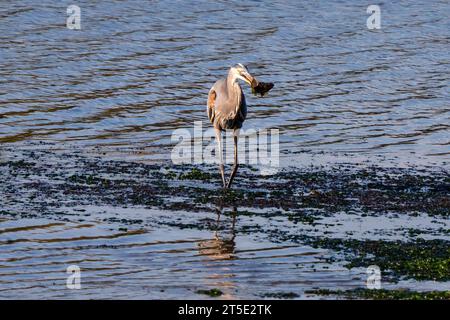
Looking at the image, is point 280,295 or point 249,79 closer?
point 280,295

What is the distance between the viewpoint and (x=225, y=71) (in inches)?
858

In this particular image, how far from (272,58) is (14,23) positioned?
18.3 feet

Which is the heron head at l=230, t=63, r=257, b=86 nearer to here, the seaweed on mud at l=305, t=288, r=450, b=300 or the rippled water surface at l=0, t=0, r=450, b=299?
the rippled water surface at l=0, t=0, r=450, b=299

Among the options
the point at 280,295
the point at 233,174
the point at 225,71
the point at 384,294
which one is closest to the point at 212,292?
the point at 280,295

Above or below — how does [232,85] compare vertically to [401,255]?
above

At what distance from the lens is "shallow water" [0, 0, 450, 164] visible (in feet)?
57.7

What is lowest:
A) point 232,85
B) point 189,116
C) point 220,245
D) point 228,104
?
point 220,245

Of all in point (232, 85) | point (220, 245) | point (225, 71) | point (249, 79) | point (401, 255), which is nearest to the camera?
point (401, 255)

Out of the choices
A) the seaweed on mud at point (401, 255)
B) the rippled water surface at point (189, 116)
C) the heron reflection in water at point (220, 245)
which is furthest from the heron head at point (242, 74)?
the seaweed on mud at point (401, 255)

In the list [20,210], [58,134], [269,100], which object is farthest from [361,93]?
[20,210]

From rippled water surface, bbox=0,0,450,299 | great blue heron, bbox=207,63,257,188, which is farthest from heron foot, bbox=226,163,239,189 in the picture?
rippled water surface, bbox=0,0,450,299

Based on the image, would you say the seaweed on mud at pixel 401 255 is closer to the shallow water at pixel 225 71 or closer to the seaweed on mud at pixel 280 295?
the seaweed on mud at pixel 280 295

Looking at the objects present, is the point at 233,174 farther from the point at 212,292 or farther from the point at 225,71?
the point at 225,71

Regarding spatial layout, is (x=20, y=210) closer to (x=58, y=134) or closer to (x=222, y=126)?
(x=222, y=126)
